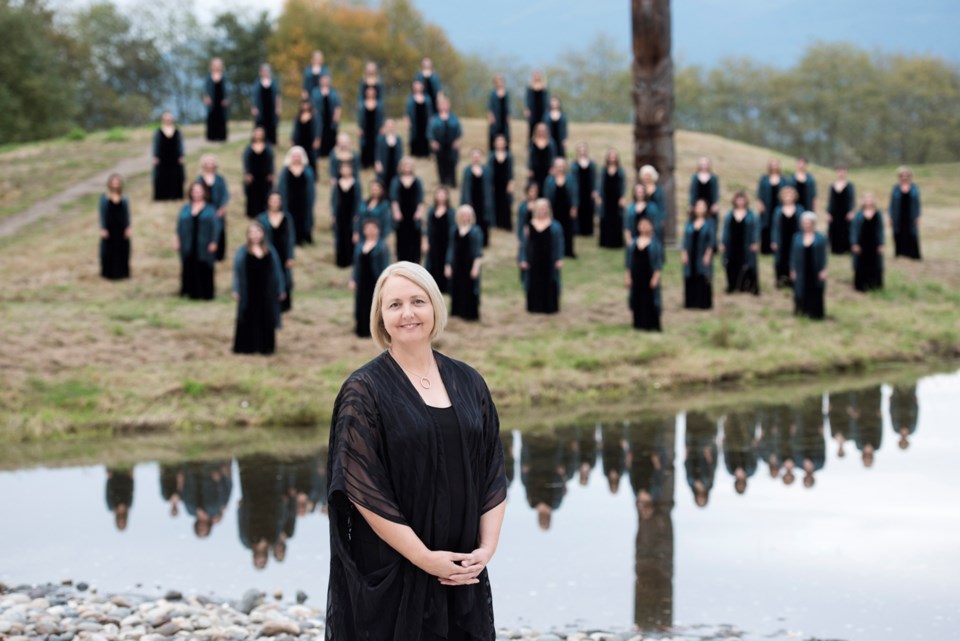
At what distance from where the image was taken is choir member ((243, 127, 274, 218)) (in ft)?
62.3

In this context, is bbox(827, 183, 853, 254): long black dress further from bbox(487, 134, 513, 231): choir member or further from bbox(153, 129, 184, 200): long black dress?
bbox(153, 129, 184, 200): long black dress

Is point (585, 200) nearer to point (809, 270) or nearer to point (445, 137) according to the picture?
point (445, 137)

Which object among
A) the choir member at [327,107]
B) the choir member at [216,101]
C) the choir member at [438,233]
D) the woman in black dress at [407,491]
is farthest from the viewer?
the choir member at [216,101]

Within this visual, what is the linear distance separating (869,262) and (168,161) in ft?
33.7

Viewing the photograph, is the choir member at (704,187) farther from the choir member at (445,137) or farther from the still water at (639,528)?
the still water at (639,528)

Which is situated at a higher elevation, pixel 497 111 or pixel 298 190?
pixel 497 111

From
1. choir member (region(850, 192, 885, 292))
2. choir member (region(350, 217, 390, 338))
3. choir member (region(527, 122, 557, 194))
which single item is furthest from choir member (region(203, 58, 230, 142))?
choir member (region(850, 192, 885, 292))

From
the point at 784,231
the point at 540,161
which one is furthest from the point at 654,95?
the point at 784,231

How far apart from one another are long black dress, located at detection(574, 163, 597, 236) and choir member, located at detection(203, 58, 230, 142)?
603cm

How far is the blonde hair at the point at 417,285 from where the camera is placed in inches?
156

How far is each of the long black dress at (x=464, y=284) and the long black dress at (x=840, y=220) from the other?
25.7 feet

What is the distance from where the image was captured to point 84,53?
49.4 meters

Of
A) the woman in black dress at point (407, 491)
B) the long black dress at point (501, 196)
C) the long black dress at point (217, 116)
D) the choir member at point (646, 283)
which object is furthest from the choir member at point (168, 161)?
Answer: the woman in black dress at point (407, 491)

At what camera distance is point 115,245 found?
16.6 m
